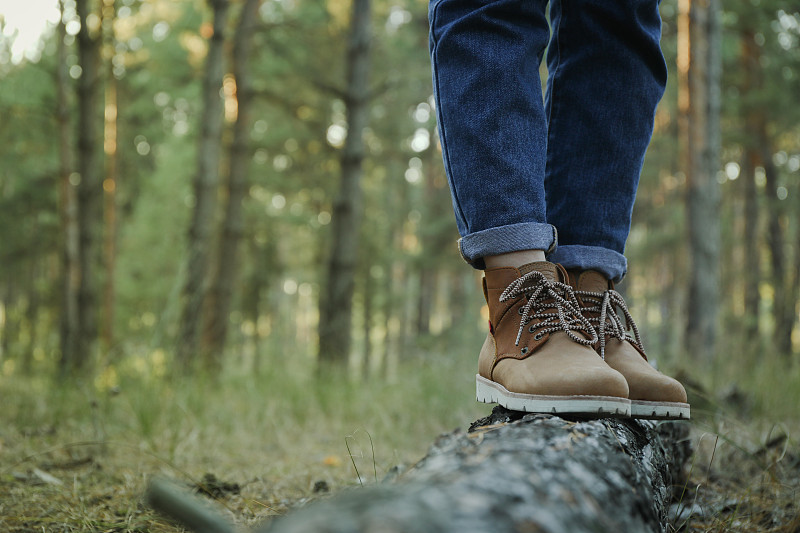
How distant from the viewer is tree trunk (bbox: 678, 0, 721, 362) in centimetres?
754

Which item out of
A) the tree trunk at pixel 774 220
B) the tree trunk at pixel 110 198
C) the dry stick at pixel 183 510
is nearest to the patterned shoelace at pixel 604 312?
the dry stick at pixel 183 510

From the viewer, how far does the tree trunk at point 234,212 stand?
28.2ft

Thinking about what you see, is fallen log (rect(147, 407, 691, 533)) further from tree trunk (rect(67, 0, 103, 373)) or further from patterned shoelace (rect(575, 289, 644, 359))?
tree trunk (rect(67, 0, 103, 373))

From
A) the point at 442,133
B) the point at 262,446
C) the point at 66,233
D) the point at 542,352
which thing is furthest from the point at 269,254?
the point at 542,352

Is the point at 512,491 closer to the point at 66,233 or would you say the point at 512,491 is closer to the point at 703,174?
the point at 66,233

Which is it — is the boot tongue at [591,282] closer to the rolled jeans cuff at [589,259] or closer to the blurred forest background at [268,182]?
the rolled jeans cuff at [589,259]

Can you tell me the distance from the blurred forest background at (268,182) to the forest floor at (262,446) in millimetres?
331

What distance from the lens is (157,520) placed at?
4.09 feet

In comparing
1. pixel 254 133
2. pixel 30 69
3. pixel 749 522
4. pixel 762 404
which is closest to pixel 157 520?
pixel 749 522

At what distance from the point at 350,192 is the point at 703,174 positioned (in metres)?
4.59

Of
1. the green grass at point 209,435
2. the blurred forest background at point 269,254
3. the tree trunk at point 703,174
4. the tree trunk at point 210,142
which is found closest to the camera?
the green grass at point 209,435

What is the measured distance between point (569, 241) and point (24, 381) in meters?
3.63

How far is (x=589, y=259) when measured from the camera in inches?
54.4

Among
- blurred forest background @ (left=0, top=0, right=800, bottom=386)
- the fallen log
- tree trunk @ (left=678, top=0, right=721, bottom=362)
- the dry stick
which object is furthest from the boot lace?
tree trunk @ (left=678, top=0, right=721, bottom=362)
